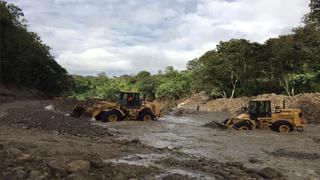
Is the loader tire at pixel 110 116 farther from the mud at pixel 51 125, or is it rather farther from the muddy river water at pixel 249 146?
the mud at pixel 51 125

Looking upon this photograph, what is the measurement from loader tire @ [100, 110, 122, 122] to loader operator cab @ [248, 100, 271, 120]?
389 inches

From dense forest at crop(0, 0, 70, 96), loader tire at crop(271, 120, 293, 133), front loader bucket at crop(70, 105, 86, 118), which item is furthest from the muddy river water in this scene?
dense forest at crop(0, 0, 70, 96)

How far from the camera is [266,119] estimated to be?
2923 centimetres

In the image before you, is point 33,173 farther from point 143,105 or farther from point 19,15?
point 19,15

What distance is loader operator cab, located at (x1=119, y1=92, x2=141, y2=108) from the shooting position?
35.3 metres

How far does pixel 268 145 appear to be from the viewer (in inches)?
872

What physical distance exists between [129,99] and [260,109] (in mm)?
10426

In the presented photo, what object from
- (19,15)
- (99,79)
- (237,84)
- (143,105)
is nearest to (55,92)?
(19,15)

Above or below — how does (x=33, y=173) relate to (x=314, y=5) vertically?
below

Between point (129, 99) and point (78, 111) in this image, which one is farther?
point (78, 111)

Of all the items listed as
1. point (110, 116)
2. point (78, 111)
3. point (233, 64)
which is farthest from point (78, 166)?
point (233, 64)

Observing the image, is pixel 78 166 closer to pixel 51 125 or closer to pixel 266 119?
pixel 51 125

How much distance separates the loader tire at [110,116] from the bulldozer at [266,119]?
851 centimetres

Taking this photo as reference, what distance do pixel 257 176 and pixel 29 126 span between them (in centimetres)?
1363
